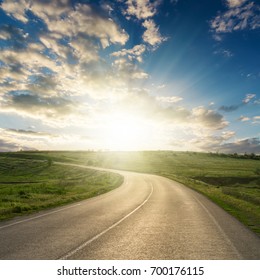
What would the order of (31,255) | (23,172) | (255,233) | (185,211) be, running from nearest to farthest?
(31,255) → (255,233) → (185,211) → (23,172)

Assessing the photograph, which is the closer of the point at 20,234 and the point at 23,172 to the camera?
the point at 20,234

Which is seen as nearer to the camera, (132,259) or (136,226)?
(132,259)

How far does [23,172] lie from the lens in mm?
89938

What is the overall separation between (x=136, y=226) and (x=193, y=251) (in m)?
4.58

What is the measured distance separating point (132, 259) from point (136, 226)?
5.16 metres
